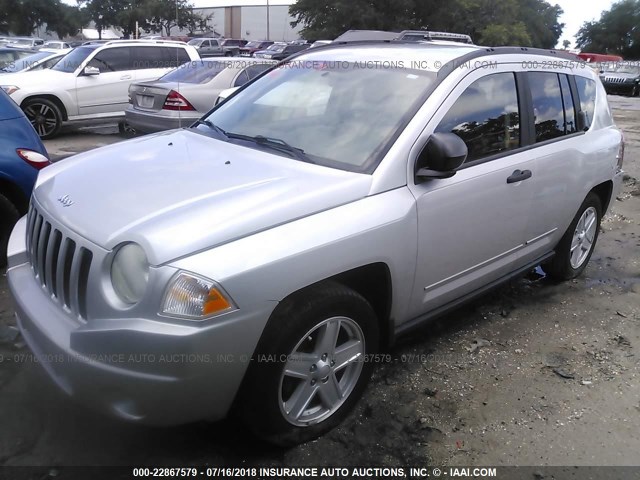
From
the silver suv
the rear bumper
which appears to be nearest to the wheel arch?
the rear bumper

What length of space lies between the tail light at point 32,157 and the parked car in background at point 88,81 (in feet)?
20.4

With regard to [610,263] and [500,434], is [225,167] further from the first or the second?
[610,263]

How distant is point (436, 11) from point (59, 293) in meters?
47.1

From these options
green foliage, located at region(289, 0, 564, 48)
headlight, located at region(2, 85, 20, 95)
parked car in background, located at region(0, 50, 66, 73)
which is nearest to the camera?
headlight, located at region(2, 85, 20, 95)

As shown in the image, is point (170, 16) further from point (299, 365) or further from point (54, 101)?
point (299, 365)

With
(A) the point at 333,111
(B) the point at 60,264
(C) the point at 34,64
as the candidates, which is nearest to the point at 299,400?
(B) the point at 60,264

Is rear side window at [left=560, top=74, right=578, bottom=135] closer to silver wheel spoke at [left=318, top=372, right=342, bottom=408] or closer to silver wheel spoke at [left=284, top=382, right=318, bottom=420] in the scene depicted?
silver wheel spoke at [left=318, top=372, right=342, bottom=408]

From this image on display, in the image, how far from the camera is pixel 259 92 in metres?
3.67

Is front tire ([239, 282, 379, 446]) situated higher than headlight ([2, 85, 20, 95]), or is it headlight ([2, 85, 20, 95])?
headlight ([2, 85, 20, 95])

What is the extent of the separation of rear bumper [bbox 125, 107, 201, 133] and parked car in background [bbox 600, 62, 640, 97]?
22.2 metres

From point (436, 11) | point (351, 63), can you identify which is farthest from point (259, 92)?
point (436, 11)

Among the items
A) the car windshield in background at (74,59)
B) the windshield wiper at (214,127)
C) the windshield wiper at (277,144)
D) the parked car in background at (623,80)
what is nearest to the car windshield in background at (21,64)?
the car windshield in background at (74,59)

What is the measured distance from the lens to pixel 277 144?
3.05 m

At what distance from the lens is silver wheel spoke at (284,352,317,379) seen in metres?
2.39
